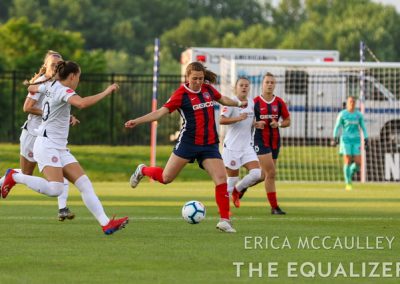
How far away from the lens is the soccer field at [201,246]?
998cm

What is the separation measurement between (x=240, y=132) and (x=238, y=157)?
406mm

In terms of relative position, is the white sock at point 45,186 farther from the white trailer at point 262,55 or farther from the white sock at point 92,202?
the white trailer at point 262,55

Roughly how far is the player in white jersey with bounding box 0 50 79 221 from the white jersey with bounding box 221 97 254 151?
9.28ft

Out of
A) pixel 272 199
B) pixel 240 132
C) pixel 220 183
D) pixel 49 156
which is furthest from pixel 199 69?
pixel 272 199

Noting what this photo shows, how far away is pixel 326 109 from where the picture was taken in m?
37.3

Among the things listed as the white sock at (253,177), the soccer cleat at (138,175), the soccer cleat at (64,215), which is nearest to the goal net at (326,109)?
the white sock at (253,177)

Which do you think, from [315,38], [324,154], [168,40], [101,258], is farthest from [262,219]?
[168,40]

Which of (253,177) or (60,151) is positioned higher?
(60,151)

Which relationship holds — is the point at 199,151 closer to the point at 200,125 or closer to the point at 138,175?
the point at 200,125

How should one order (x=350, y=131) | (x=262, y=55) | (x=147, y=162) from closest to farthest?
(x=350, y=131)
(x=147, y=162)
(x=262, y=55)

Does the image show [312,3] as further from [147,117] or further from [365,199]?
[147,117]

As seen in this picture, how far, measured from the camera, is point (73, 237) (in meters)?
13.2

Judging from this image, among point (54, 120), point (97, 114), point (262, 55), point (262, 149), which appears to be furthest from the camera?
point (97, 114)

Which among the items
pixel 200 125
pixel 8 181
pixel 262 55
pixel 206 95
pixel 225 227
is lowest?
pixel 225 227
